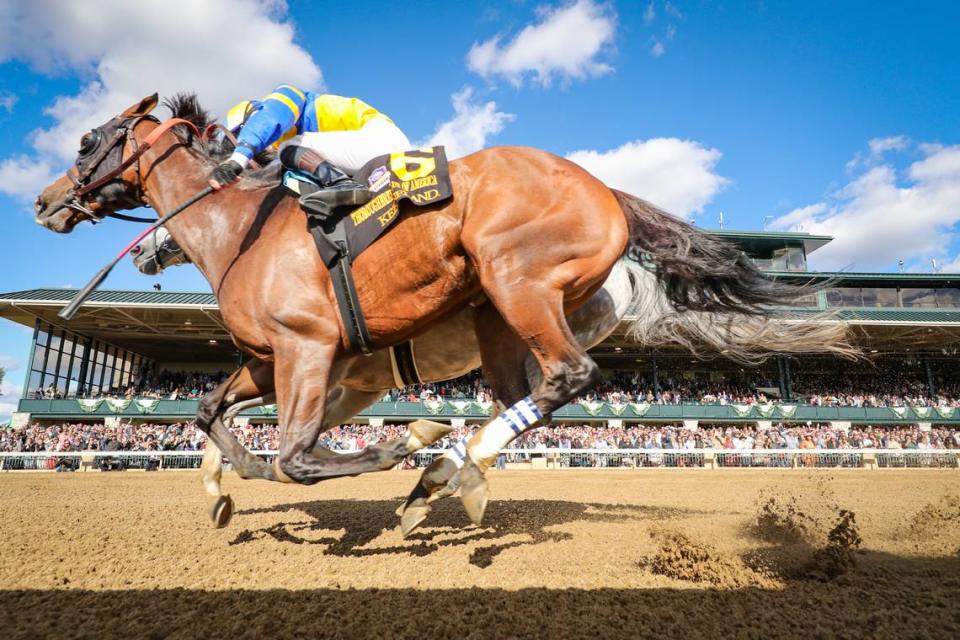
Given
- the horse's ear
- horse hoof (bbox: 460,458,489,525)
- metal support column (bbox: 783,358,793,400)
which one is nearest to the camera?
horse hoof (bbox: 460,458,489,525)

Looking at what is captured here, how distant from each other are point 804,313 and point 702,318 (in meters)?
0.72

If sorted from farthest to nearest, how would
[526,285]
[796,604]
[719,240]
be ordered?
1. [719,240]
2. [526,285]
3. [796,604]

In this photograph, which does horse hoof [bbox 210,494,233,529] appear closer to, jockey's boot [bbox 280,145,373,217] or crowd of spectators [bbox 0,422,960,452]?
jockey's boot [bbox 280,145,373,217]

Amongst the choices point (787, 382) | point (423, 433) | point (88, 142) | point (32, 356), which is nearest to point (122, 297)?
point (32, 356)

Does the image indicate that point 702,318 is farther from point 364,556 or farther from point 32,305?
point 32,305

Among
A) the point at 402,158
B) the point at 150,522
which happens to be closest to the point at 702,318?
the point at 402,158

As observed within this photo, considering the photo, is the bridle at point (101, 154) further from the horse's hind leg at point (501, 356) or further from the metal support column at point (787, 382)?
the metal support column at point (787, 382)

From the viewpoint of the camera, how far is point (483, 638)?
2307 mm

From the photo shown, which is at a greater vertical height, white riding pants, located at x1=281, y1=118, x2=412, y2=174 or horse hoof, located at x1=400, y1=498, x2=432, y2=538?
white riding pants, located at x1=281, y1=118, x2=412, y2=174

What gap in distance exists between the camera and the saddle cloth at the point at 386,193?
3.49m

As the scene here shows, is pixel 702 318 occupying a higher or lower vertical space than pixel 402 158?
lower

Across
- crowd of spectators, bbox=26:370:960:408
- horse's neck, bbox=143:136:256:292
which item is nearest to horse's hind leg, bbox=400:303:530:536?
horse's neck, bbox=143:136:256:292

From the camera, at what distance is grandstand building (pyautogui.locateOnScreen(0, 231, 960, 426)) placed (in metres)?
28.7

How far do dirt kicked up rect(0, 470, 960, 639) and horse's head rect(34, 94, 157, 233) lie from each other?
2554mm
